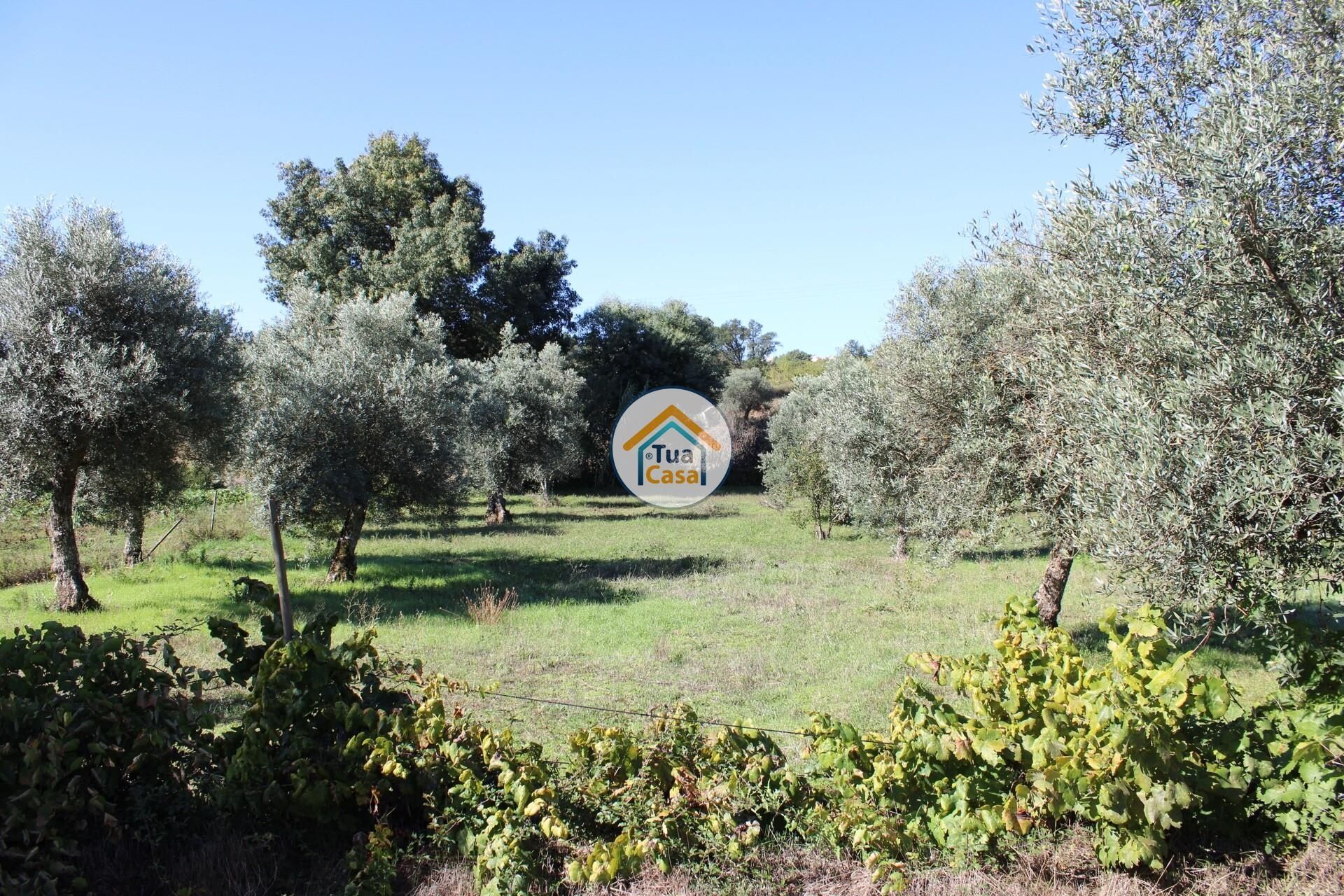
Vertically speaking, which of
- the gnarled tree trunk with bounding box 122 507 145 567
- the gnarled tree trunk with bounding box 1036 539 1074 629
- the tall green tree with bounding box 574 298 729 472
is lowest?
the gnarled tree trunk with bounding box 1036 539 1074 629

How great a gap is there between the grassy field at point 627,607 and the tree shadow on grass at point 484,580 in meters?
0.07

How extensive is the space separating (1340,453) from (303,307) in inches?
752

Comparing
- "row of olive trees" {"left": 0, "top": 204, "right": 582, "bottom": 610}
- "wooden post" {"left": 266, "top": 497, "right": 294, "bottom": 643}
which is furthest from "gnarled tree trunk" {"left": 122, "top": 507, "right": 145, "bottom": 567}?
"wooden post" {"left": 266, "top": 497, "right": 294, "bottom": 643}

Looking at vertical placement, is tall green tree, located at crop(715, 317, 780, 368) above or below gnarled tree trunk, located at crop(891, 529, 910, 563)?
above

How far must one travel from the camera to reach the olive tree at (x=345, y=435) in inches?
504

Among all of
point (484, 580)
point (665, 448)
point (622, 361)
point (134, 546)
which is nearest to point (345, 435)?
point (484, 580)

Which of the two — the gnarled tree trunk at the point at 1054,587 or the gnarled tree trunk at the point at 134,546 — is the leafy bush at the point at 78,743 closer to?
the gnarled tree trunk at the point at 1054,587

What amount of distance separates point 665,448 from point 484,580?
10296 millimetres

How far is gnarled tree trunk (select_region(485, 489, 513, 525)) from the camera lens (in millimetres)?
26339

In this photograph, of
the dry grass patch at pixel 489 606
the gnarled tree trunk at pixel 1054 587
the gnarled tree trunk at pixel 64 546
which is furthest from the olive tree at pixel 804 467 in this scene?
the gnarled tree trunk at pixel 64 546

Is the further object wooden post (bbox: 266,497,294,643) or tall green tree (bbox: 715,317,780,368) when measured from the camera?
tall green tree (bbox: 715,317,780,368)

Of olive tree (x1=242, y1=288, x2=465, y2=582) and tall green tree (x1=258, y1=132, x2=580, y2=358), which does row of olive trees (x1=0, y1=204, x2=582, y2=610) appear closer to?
olive tree (x1=242, y1=288, x2=465, y2=582)

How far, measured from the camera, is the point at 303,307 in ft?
60.5

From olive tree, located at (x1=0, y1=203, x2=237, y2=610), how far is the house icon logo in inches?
441
